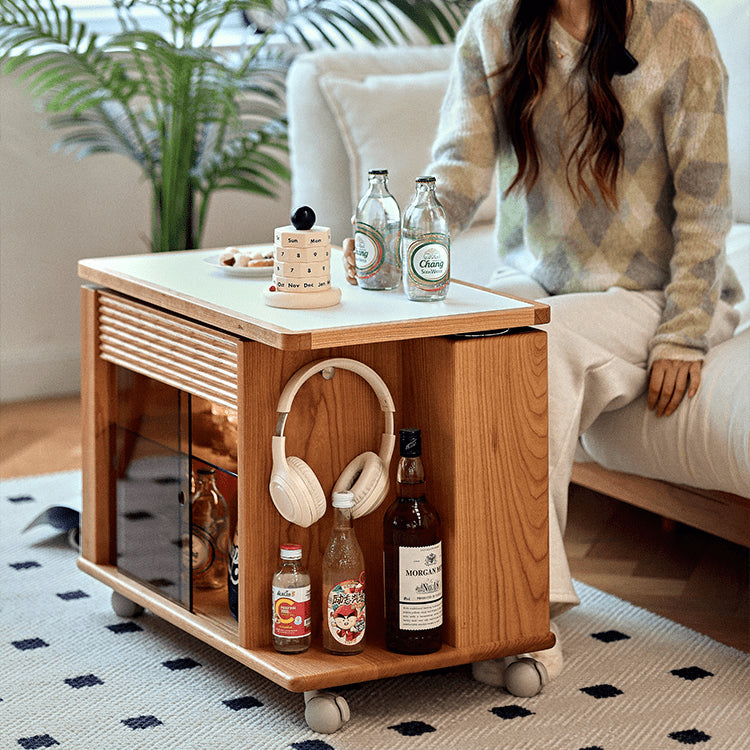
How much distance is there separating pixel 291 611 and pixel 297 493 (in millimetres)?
140

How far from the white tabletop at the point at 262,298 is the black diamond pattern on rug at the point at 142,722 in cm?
49

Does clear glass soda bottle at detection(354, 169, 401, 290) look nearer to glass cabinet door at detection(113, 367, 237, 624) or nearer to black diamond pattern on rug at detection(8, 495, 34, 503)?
glass cabinet door at detection(113, 367, 237, 624)

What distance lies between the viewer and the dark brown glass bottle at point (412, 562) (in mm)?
1380

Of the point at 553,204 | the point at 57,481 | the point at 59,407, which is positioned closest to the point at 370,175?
the point at 553,204

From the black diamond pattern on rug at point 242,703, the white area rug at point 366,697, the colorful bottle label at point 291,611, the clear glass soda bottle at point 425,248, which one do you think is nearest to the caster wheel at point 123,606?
the white area rug at point 366,697

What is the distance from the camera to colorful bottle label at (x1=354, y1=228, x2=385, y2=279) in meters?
1.48

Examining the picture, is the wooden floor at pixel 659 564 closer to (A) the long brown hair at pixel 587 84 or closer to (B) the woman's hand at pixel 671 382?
(B) the woman's hand at pixel 671 382

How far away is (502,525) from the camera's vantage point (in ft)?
4.69

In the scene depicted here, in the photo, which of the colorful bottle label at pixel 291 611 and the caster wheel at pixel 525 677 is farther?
the caster wheel at pixel 525 677

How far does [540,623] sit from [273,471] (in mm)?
382

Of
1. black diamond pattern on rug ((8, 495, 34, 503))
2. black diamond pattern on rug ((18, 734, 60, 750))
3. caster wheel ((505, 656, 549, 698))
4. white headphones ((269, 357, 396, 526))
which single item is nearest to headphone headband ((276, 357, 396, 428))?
white headphones ((269, 357, 396, 526))

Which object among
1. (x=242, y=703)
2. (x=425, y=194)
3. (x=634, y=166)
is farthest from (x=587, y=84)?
(x=242, y=703)

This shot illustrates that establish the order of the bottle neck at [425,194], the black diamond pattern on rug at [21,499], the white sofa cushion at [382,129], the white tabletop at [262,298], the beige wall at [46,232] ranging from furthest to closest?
the beige wall at [46,232]
the white sofa cushion at [382,129]
the black diamond pattern on rug at [21,499]
the bottle neck at [425,194]
the white tabletop at [262,298]

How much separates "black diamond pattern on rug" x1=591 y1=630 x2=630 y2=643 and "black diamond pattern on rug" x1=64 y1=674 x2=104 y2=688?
2.17ft
